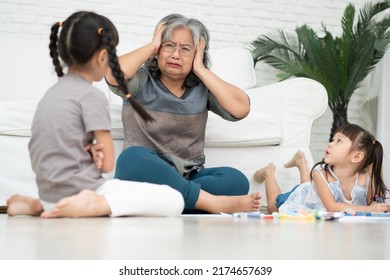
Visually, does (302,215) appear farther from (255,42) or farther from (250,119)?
(255,42)

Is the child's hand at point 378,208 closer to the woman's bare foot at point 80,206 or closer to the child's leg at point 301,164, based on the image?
the child's leg at point 301,164

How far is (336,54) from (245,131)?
1.86 metres

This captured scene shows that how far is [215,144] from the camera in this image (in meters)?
3.34

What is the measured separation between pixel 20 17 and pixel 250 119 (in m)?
2.19

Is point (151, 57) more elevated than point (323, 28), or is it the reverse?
point (323, 28)

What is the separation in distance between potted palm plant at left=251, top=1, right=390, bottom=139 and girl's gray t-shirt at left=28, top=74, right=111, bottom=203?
3.12 meters

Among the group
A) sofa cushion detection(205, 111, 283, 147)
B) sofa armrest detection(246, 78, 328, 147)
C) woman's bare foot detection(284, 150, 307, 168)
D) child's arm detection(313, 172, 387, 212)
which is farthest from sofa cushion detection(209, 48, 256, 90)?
child's arm detection(313, 172, 387, 212)

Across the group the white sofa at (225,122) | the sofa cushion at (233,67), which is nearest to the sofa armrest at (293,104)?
the white sofa at (225,122)

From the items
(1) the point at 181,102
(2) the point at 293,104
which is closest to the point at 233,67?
(2) the point at 293,104

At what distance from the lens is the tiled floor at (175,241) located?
106cm

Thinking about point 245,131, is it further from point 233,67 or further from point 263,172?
point 233,67

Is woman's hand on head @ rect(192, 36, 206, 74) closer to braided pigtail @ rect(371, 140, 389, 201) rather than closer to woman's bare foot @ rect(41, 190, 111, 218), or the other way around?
braided pigtail @ rect(371, 140, 389, 201)

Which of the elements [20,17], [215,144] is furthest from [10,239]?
[20,17]
